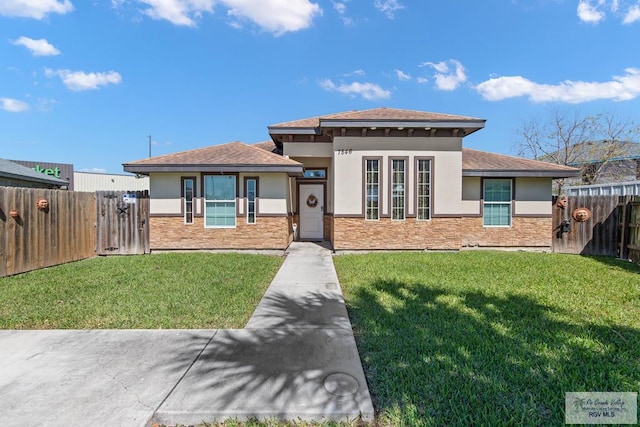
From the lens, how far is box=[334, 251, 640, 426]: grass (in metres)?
2.57

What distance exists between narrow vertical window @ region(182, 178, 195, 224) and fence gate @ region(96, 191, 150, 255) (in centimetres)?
126

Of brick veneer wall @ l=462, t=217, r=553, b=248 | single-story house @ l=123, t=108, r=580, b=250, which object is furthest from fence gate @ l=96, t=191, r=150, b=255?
brick veneer wall @ l=462, t=217, r=553, b=248

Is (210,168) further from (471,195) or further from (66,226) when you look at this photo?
(471,195)

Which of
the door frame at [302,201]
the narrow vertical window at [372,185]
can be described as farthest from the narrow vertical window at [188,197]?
the narrow vertical window at [372,185]

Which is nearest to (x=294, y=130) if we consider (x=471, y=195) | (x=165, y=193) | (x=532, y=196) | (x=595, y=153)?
(x=165, y=193)

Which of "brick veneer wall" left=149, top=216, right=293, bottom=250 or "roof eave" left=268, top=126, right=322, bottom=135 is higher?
"roof eave" left=268, top=126, right=322, bottom=135

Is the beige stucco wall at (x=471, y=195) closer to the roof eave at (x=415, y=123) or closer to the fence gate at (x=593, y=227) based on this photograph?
the roof eave at (x=415, y=123)

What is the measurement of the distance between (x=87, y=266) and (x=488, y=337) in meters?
9.28

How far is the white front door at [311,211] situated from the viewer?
12.9m

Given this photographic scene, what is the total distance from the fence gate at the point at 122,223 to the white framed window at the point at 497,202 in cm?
1185

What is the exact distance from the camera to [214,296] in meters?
5.46

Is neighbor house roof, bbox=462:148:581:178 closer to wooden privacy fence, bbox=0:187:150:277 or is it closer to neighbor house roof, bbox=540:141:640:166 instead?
wooden privacy fence, bbox=0:187:150:277

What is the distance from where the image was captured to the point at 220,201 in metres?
10.4

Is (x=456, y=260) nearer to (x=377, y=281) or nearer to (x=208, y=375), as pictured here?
(x=377, y=281)
